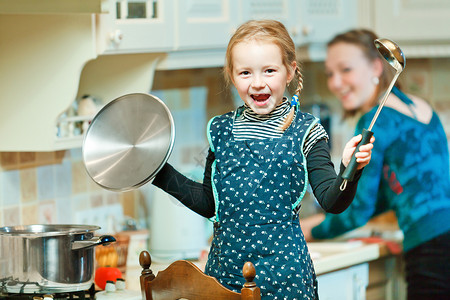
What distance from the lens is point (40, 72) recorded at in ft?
6.86

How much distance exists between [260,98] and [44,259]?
2.00ft

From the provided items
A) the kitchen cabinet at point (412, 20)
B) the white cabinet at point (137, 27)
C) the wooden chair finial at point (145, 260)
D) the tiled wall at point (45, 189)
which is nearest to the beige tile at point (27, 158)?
the tiled wall at point (45, 189)

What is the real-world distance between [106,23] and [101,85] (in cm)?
33

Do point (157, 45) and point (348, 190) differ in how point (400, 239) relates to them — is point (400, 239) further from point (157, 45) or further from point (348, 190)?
point (348, 190)

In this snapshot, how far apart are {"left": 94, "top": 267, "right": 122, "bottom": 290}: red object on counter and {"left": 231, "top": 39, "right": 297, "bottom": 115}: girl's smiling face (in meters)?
0.77

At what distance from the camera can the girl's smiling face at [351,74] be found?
2736mm

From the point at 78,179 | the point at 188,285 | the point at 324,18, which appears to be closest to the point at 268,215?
the point at 188,285

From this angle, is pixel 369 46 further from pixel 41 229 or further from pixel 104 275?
pixel 41 229

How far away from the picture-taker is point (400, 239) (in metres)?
2.83

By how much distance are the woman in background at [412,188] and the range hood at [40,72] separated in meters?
0.94

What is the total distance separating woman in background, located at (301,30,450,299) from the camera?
2.55 meters

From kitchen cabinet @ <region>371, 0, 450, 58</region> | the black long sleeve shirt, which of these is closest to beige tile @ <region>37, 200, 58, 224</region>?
the black long sleeve shirt

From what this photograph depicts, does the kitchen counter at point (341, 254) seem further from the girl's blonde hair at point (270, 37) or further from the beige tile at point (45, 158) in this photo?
the girl's blonde hair at point (270, 37)

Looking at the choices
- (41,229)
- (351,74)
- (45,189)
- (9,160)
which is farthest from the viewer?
(351,74)
